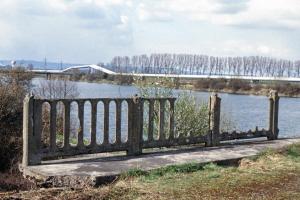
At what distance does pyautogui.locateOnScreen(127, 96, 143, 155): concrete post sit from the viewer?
1098cm

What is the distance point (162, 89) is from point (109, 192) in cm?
889

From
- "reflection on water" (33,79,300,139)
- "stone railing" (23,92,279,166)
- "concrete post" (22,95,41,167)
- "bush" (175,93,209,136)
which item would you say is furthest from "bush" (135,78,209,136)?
"concrete post" (22,95,41,167)

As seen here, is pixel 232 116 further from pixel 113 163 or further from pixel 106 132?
pixel 113 163

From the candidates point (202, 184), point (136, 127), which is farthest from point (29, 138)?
point (202, 184)

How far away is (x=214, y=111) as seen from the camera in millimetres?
12656

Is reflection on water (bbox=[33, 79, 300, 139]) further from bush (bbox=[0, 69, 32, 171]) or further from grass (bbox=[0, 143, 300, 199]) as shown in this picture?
grass (bbox=[0, 143, 300, 199])

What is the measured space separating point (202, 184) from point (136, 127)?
339 centimetres

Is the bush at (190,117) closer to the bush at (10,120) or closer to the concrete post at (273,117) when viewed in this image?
the concrete post at (273,117)

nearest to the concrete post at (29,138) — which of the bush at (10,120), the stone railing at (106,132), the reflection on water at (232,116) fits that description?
the stone railing at (106,132)

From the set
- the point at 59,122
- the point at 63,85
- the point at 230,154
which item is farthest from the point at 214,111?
the point at 63,85

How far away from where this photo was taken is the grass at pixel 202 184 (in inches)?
277

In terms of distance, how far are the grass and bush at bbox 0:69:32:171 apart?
408 cm

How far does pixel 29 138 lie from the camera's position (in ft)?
30.8

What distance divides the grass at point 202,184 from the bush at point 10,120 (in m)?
4.08
